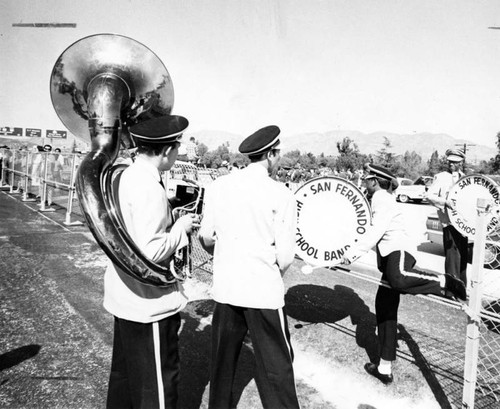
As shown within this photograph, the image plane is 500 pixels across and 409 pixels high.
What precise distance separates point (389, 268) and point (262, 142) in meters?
1.78

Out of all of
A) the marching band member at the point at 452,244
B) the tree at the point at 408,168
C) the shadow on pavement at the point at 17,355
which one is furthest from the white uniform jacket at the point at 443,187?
the tree at the point at 408,168

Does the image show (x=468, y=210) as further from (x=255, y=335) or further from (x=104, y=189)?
(x=104, y=189)

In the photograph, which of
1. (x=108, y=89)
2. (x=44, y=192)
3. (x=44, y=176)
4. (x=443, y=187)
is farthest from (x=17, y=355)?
(x=44, y=176)

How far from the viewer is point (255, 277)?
2.21 meters

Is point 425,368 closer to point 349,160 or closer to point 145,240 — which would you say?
point 145,240

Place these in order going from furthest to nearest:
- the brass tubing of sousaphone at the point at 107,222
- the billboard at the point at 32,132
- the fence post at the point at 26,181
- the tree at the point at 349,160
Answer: the billboard at the point at 32,132 → the tree at the point at 349,160 → the fence post at the point at 26,181 → the brass tubing of sousaphone at the point at 107,222

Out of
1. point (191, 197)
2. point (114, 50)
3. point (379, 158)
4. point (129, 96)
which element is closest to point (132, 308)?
point (191, 197)

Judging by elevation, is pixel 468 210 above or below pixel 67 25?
below

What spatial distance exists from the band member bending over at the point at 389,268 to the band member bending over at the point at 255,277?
1.32 metres

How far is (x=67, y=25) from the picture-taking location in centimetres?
637

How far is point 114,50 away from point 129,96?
0.47 metres

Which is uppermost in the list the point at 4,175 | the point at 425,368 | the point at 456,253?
the point at 456,253

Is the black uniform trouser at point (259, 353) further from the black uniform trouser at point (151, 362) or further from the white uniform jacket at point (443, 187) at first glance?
the white uniform jacket at point (443, 187)

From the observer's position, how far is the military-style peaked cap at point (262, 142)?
7.63 feet
